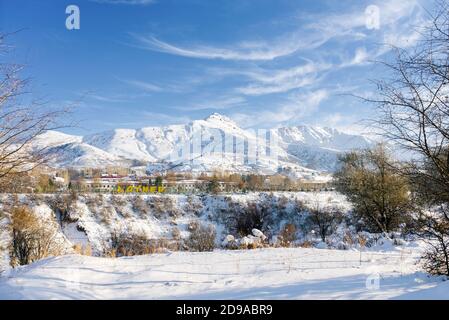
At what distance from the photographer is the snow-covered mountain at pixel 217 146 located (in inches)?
213

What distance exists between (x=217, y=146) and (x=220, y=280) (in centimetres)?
3019

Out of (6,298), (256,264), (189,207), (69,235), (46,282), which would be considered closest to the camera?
(6,298)

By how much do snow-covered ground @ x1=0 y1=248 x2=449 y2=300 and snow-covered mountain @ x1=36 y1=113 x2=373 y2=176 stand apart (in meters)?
1.76

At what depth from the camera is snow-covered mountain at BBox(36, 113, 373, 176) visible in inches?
213

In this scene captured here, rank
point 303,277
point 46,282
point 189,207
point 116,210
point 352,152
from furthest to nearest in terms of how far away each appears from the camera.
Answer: point 189,207 < point 116,210 < point 352,152 < point 303,277 < point 46,282

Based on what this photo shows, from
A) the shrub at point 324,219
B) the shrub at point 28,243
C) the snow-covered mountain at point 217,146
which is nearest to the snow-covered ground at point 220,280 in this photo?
the snow-covered mountain at point 217,146

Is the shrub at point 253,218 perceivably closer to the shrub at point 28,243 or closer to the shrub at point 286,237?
the shrub at point 286,237

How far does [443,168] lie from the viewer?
4.42 meters

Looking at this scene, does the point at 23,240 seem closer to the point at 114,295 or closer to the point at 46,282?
the point at 46,282

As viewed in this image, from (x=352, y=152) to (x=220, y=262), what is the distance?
17498mm

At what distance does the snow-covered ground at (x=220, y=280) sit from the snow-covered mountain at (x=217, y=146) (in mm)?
1760

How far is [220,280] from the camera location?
4746 mm

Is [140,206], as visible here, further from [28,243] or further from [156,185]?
[28,243]

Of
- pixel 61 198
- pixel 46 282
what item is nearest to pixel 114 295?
pixel 46 282
